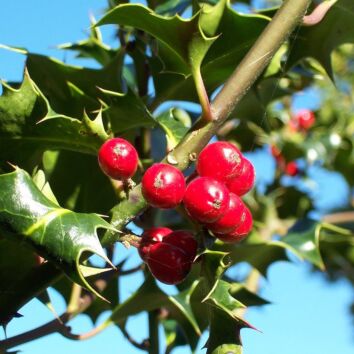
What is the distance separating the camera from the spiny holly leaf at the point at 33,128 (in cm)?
97

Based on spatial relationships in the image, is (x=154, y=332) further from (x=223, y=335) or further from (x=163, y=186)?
(x=163, y=186)

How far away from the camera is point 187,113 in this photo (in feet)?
5.17

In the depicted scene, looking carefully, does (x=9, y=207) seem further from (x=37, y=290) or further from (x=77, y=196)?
(x=77, y=196)

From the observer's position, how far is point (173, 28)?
101 cm

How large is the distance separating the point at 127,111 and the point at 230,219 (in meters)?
0.32

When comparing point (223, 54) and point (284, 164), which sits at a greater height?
point (223, 54)

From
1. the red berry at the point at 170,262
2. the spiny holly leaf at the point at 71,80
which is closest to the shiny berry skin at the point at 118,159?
the red berry at the point at 170,262

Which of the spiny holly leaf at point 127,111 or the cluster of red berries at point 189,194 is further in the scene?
the spiny holly leaf at point 127,111

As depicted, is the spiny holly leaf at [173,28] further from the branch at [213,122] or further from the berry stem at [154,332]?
the berry stem at [154,332]

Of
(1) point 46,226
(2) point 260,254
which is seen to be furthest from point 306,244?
(1) point 46,226

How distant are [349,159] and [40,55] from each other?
1.30 meters

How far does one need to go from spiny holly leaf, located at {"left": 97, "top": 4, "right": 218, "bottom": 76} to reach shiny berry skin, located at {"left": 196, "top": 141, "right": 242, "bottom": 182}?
16 centimetres

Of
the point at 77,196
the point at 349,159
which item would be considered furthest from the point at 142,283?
the point at 349,159

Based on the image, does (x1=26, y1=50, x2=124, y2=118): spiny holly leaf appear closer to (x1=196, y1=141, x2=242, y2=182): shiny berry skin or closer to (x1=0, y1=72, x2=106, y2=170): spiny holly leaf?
(x1=0, y1=72, x2=106, y2=170): spiny holly leaf
